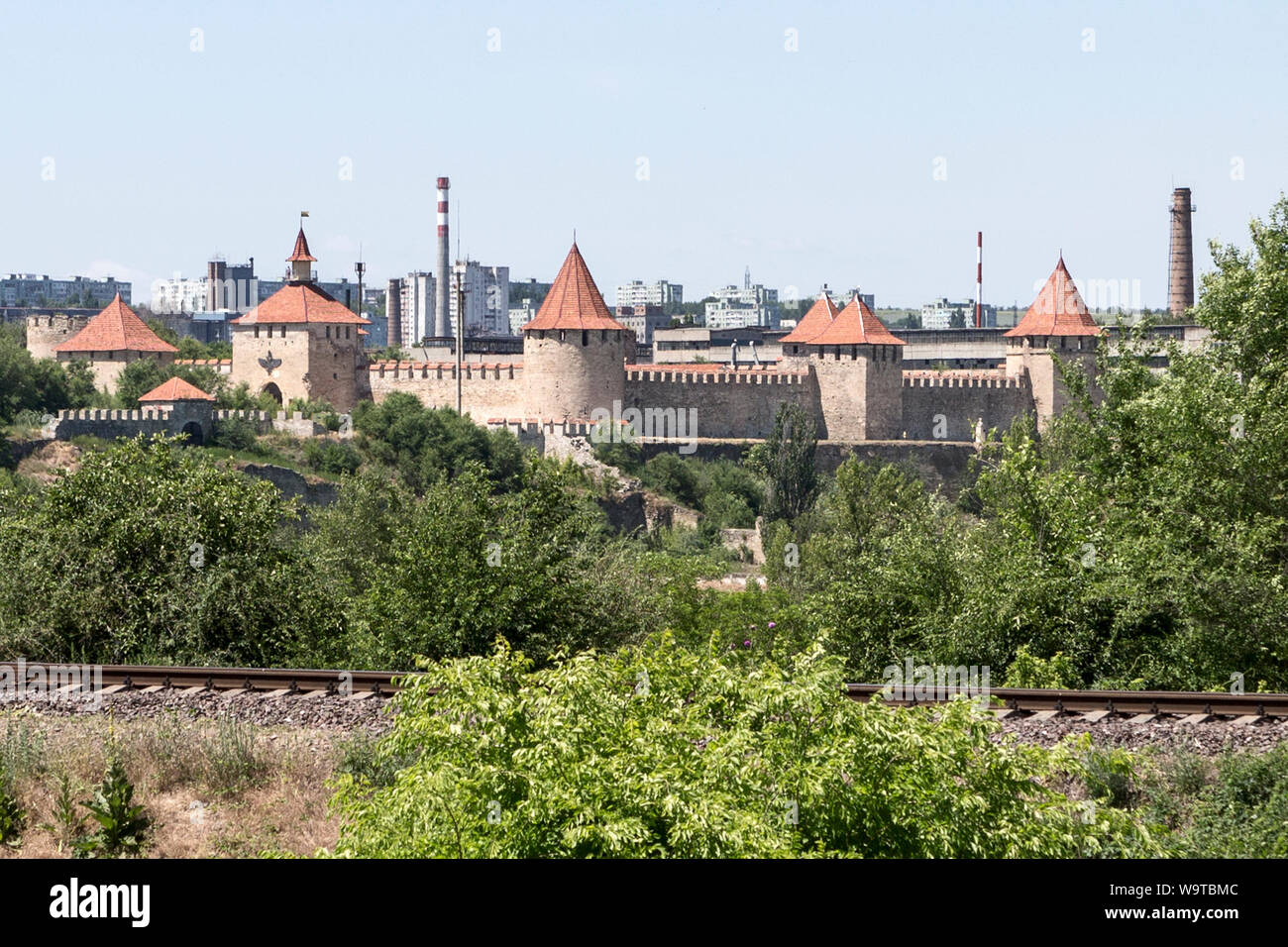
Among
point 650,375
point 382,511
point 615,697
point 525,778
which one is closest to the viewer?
point 525,778

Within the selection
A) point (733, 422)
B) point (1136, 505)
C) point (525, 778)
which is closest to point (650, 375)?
point (733, 422)

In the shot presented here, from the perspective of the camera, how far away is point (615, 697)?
8.95 m

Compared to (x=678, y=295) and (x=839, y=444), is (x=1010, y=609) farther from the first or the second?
(x=678, y=295)

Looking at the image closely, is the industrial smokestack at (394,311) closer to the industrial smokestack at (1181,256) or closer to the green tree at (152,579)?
the industrial smokestack at (1181,256)

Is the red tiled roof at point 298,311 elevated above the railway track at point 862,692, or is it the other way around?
the red tiled roof at point 298,311

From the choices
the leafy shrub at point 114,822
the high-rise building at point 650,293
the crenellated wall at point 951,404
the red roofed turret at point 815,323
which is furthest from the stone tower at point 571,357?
the high-rise building at point 650,293

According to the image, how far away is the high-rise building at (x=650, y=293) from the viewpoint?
171 metres

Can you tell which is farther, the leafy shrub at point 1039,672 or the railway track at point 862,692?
the leafy shrub at point 1039,672

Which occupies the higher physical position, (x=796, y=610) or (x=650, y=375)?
(x=650, y=375)

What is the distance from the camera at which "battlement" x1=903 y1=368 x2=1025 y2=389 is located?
172 ft

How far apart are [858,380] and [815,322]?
10.8ft

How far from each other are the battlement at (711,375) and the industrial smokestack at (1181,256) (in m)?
20.7

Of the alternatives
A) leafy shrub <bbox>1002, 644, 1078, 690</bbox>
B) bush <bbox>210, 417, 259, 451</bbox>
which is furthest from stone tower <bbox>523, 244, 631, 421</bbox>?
leafy shrub <bbox>1002, 644, 1078, 690</bbox>
